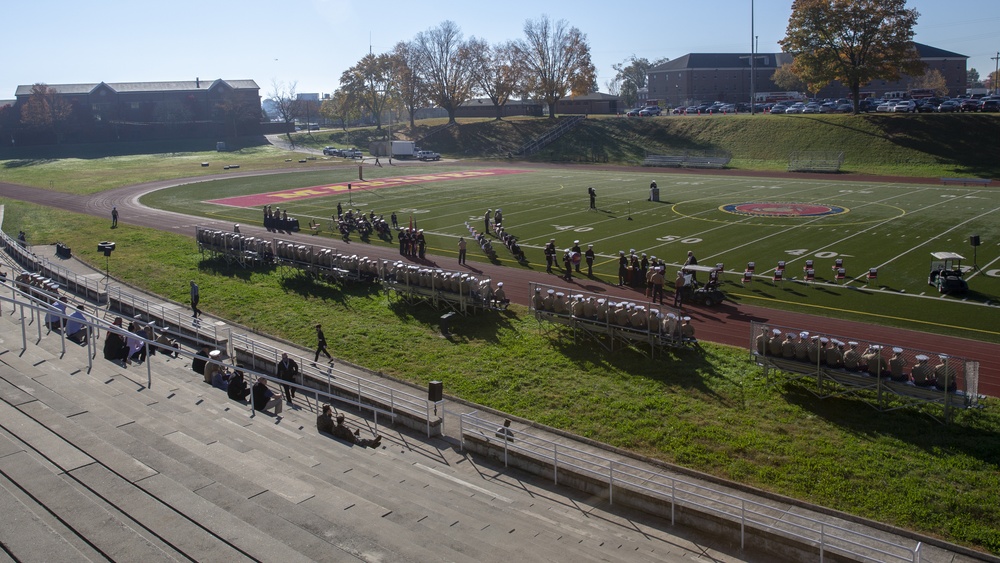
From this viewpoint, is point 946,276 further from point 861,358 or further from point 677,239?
point 677,239

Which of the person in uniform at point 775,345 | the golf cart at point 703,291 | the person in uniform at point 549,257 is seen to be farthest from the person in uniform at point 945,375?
the person in uniform at point 549,257

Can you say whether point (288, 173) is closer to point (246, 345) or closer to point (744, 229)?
point (744, 229)

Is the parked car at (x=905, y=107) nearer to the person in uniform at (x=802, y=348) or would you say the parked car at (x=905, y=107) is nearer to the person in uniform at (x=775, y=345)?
the person in uniform at (x=775, y=345)


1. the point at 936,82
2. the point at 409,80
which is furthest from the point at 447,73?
the point at 936,82

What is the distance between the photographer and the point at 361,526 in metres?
11.6

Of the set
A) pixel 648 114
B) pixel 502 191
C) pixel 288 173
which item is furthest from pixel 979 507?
pixel 648 114

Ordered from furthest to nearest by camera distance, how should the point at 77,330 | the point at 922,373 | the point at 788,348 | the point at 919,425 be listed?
the point at 77,330 → the point at 788,348 → the point at 922,373 → the point at 919,425

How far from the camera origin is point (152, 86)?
130 metres

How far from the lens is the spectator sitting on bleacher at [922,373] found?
16.9m

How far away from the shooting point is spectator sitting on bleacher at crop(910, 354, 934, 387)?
55.4ft

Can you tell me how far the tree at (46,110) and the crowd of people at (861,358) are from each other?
125 metres

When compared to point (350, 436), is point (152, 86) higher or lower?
higher

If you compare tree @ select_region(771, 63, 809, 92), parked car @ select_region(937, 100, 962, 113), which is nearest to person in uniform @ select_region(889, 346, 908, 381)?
parked car @ select_region(937, 100, 962, 113)

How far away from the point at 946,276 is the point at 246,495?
2465cm
